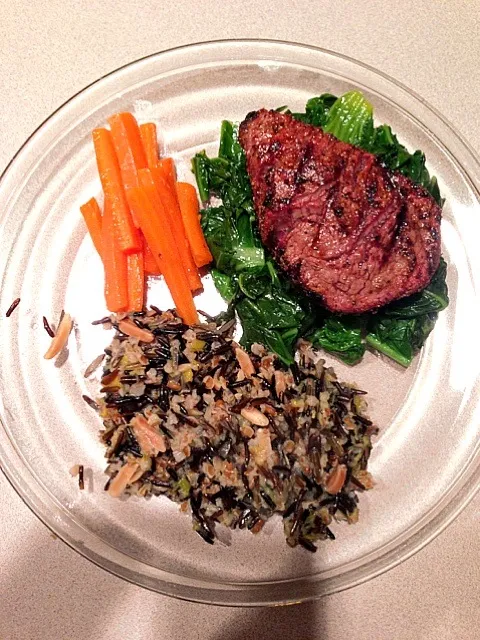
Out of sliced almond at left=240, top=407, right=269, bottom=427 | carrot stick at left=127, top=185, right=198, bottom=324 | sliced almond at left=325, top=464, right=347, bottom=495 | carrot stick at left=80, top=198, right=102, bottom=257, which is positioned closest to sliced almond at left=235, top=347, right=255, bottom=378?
sliced almond at left=240, top=407, right=269, bottom=427

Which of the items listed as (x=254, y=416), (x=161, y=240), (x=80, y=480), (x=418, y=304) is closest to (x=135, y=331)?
(x=161, y=240)

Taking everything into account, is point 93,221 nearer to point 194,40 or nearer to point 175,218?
point 175,218

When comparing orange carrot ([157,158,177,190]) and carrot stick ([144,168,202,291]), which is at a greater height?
orange carrot ([157,158,177,190])

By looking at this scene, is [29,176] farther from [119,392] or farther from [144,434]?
[144,434]

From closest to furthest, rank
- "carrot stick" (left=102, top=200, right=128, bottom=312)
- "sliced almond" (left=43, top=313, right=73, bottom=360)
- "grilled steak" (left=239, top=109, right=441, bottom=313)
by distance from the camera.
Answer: "grilled steak" (left=239, top=109, right=441, bottom=313) → "carrot stick" (left=102, top=200, right=128, bottom=312) → "sliced almond" (left=43, top=313, right=73, bottom=360)

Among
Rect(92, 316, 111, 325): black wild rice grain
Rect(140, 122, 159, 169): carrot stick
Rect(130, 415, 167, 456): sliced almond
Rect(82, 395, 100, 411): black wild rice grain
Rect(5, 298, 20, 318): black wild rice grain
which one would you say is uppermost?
Rect(140, 122, 159, 169): carrot stick

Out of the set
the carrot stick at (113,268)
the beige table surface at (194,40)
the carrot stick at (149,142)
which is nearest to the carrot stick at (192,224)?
the carrot stick at (149,142)

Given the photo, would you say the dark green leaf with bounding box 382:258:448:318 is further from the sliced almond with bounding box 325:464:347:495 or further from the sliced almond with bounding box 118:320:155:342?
the sliced almond with bounding box 118:320:155:342
